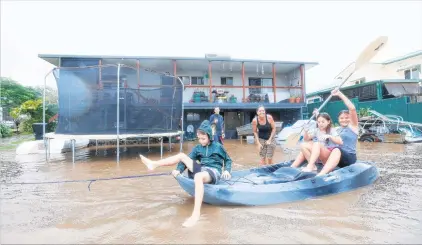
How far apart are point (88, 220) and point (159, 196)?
1195 millimetres

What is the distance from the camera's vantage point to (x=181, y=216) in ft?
11.0

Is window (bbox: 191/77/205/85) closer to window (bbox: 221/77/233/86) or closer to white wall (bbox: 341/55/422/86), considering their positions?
window (bbox: 221/77/233/86)

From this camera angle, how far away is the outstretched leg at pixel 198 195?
120 inches

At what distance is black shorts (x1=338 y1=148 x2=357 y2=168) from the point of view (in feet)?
14.9

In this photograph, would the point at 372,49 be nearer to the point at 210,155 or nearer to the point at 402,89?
the point at 210,155

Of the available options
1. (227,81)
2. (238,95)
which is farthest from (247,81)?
(238,95)

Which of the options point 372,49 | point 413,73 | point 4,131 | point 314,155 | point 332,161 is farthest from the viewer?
point 413,73

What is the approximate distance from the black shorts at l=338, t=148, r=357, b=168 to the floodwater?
0.45m

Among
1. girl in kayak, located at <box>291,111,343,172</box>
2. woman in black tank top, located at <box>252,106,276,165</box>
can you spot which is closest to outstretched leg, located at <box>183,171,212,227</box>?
girl in kayak, located at <box>291,111,343,172</box>

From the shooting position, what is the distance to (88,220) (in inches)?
127

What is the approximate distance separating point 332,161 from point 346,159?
0.45 metres

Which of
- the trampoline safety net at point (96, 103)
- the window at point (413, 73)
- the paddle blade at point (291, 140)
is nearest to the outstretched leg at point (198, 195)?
the paddle blade at point (291, 140)

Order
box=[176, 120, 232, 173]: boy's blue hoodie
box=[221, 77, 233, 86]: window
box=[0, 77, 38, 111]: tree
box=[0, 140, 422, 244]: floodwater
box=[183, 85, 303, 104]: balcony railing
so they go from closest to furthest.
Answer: box=[0, 140, 422, 244]: floodwater, box=[176, 120, 232, 173]: boy's blue hoodie, box=[183, 85, 303, 104]: balcony railing, box=[221, 77, 233, 86]: window, box=[0, 77, 38, 111]: tree

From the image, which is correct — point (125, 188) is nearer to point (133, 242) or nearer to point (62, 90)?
point (133, 242)
